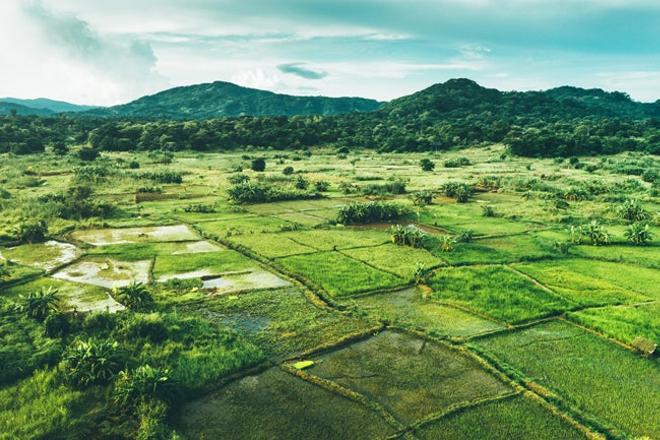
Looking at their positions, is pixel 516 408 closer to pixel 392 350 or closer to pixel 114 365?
pixel 392 350

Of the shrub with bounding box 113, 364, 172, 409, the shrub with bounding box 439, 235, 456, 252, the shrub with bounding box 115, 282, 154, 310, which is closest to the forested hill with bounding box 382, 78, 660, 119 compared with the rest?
the shrub with bounding box 439, 235, 456, 252

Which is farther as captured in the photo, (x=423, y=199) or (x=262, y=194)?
(x=262, y=194)

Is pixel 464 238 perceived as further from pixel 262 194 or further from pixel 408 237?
pixel 262 194

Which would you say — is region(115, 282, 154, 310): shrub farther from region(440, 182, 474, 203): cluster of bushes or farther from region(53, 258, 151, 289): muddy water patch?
region(440, 182, 474, 203): cluster of bushes

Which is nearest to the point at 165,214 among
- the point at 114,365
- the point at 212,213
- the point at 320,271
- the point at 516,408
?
the point at 212,213

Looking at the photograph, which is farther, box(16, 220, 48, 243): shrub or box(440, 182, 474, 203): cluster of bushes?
box(440, 182, 474, 203): cluster of bushes

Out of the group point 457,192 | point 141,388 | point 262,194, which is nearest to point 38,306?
point 141,388
